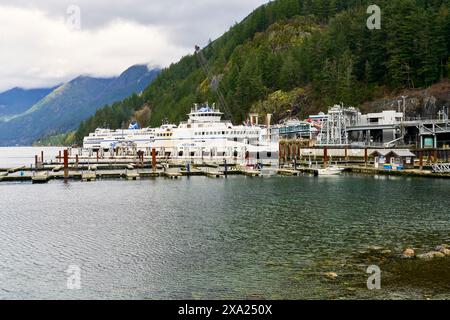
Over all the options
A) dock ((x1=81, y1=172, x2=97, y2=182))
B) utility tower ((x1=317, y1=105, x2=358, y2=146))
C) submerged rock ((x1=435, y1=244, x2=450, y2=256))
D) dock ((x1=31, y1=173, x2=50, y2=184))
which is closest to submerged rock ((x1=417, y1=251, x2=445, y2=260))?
submerged rock ((x1=435, y1=244, x2=450, y2=256))

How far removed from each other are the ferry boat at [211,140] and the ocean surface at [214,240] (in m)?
57.3

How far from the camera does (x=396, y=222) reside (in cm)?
3675

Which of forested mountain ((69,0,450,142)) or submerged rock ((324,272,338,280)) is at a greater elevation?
forested mountain ((69,0,450,142))

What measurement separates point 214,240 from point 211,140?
92.2 meters

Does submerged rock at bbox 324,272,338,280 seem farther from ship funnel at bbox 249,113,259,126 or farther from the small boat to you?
ship funnel at bbox 249,113,259,126

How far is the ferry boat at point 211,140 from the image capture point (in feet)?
378

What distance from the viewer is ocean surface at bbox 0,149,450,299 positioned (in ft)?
72.9

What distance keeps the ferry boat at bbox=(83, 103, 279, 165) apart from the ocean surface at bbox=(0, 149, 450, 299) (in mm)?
Answer: 57280

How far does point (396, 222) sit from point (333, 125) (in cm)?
7450

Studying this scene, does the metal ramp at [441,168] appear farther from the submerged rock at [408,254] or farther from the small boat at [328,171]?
the submerged rock at [408,254]

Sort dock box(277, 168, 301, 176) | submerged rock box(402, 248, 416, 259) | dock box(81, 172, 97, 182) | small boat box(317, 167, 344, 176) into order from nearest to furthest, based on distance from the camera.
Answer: submerged rock box(402, 248, 416, 259), dock box(81, 172, 97, 182), small boat box(317, 167, 344, 176), dock box(277, 168, 301, 176)
